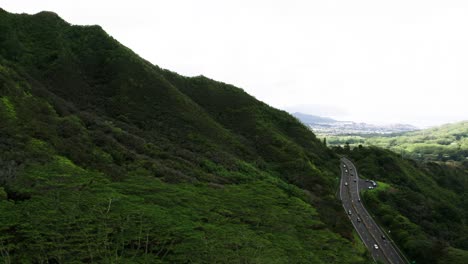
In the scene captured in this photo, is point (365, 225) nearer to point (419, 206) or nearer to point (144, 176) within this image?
point (419, 206)

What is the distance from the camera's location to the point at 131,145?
40.2 metres

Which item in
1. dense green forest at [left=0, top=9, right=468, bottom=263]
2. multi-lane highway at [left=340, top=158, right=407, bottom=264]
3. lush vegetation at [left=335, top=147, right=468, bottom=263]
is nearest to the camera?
dense green forest at [left=0, top=9, right=468, bottom=263]

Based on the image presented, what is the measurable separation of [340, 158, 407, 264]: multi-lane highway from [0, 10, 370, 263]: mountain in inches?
376

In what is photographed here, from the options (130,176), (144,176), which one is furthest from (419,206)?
(130,176)

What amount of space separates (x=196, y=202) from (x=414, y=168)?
129551mm

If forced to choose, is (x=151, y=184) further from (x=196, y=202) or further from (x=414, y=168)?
(x=414, y=168)

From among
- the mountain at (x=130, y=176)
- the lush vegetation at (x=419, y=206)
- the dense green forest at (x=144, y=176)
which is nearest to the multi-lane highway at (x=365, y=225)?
the lush vegetation at (x=419, y=206)

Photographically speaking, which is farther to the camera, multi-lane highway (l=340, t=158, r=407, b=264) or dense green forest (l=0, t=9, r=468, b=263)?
multi-lane highway (l=340, t=158, r=407, b=264)

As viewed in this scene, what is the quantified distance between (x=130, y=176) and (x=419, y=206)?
76.5m

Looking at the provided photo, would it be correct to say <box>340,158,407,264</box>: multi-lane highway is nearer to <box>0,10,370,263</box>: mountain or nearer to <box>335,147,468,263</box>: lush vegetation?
<box>335,147,468,263</box>: lush vegetation

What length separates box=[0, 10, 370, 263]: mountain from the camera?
2039 centimetres

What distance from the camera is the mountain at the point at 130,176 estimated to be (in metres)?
20.4

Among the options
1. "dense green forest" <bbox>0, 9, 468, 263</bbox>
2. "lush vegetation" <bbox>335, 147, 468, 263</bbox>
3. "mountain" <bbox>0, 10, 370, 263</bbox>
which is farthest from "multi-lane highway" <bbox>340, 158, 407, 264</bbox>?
"mountain" <bbox>0, 10, 370, 263</bbox>

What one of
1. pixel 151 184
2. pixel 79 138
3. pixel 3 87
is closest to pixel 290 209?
pixel 151 184
